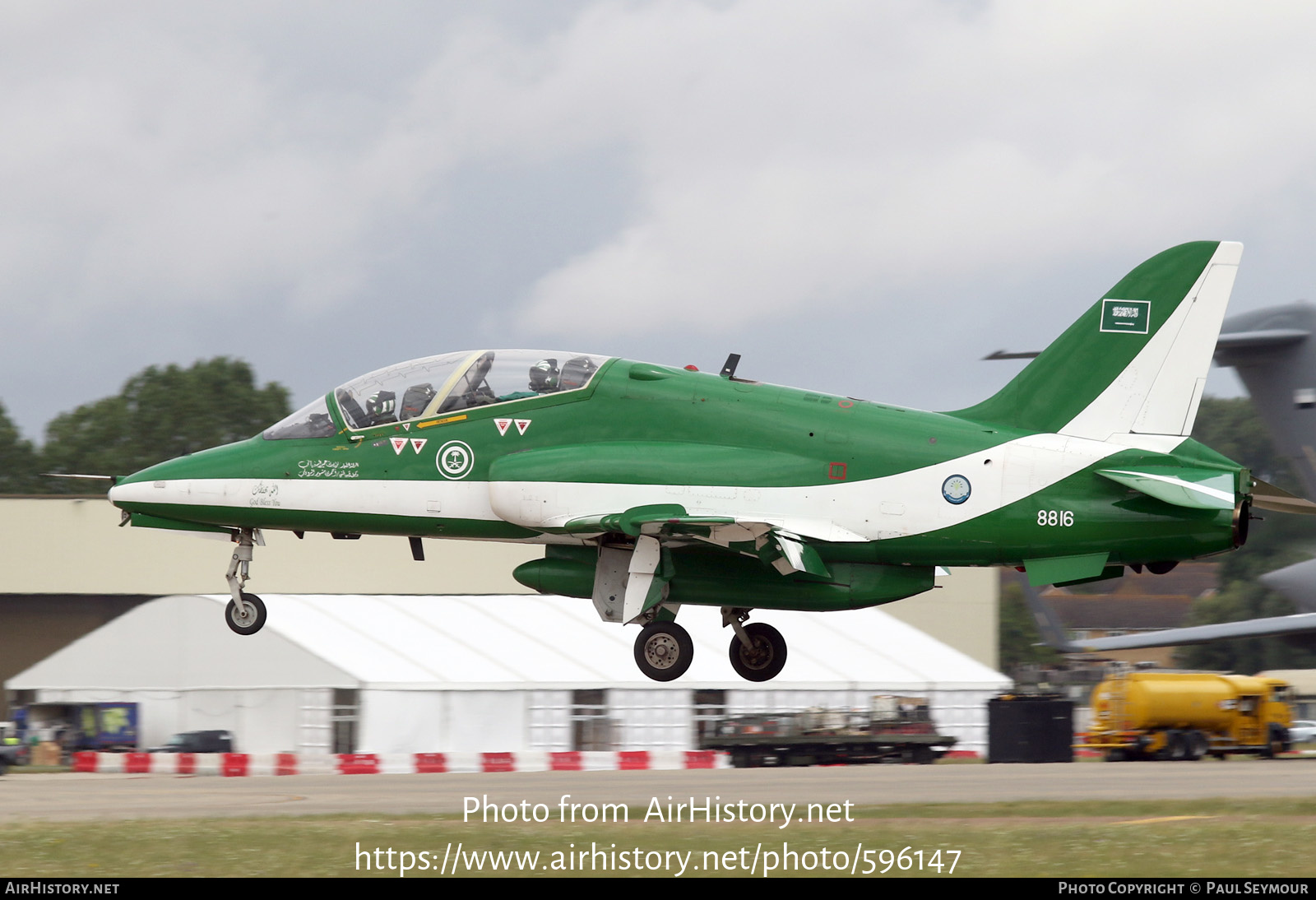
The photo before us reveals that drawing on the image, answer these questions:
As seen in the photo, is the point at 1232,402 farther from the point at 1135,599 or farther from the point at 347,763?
the point at 347,763

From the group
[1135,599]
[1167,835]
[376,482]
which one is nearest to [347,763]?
[376,482]

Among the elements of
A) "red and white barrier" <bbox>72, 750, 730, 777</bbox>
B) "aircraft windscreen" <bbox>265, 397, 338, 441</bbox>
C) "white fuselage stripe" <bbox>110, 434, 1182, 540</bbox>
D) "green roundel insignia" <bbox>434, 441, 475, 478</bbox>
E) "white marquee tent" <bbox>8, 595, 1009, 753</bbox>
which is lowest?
"red and white barrier" <bbox>72, 750, 730, 777</bbox>

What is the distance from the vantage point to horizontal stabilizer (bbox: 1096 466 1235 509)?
17.4 meters

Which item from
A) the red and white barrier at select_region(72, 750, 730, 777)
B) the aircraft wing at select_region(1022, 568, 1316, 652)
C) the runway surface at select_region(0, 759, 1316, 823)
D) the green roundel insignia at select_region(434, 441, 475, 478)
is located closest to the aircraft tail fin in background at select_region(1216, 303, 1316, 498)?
the runway surface at select_region(0, 759, 1316, 823)

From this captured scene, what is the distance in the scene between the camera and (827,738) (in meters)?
36.2

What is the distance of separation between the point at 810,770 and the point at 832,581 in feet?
52.6

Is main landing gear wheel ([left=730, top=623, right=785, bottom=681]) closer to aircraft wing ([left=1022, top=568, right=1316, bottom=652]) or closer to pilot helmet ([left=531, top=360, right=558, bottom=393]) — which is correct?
pilot helmet ([left=531, top=360, right=558, bottom=393])

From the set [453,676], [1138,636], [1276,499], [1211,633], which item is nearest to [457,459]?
[1276,499]

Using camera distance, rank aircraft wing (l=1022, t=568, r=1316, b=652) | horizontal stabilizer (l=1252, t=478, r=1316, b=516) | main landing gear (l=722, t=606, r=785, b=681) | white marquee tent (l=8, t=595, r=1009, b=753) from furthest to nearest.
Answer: aircraft wing (l=1022, t=568, r=1316, b=652)
white marquee tent (l=8, t=595, r=1009, b=753)
main landing gear (l=722, t=606, r=785, b=681)
horizontal stabilizer (l=1252, t=478, r=1316, b=516)

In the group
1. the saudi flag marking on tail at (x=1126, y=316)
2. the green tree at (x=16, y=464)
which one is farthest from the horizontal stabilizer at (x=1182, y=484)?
the green tree at (x=16, y=464)

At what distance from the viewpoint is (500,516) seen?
60.7ft

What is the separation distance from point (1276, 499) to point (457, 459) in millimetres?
10004

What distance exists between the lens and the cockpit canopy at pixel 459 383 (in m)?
18.8

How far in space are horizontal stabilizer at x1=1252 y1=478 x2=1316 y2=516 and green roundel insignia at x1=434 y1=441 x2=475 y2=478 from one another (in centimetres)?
950
